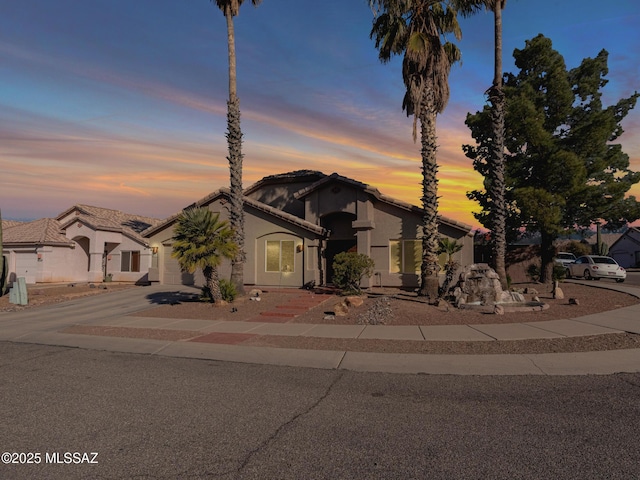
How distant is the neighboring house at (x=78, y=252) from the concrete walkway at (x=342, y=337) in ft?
40.3

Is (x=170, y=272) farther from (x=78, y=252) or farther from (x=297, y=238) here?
(x=78, y=252)

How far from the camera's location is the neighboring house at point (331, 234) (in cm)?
2060

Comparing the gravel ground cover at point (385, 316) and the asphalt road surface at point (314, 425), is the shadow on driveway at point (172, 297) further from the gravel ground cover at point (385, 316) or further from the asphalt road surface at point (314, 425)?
the asphalt road surface at point (314, 425)

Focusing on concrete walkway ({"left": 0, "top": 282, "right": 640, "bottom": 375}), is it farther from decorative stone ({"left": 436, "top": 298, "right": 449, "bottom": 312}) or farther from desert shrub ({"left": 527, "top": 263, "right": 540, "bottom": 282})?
desert shrub ({"left": 527, "top": 263, "right": 540, "bottom": 282})

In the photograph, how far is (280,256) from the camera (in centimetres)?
2191

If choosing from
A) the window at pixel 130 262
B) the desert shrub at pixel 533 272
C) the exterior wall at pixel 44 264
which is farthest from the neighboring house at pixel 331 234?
the exterior wall at pixel 44 264

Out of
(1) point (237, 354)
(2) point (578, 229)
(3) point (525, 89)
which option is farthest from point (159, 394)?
(2) point (578, 229)

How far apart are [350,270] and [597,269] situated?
18.1m

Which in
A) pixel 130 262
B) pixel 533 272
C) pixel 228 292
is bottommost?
pixel 228 292

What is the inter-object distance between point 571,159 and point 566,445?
62.1ft

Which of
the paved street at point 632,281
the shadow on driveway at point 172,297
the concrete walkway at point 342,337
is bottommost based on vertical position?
the concrete walkway at point 342,337

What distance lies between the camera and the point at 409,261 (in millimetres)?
20688

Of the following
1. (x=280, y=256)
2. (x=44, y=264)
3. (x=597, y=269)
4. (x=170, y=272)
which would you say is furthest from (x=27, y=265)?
(x=597, y=269)

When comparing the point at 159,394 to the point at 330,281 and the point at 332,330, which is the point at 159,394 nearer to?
the point at 332,330
